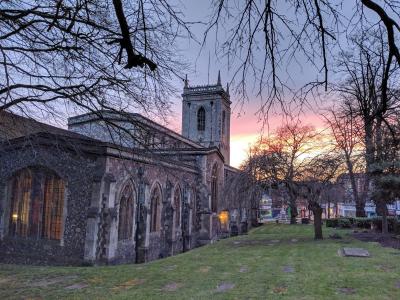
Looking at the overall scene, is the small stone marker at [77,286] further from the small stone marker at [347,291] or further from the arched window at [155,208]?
the arched window at [155,208]

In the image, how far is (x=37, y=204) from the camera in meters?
19.2

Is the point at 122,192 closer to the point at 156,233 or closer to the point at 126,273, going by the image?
the point at 156,233

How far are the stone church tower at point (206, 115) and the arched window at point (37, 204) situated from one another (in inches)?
1478

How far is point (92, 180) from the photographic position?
1838 cm

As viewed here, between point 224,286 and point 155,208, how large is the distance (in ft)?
49.2

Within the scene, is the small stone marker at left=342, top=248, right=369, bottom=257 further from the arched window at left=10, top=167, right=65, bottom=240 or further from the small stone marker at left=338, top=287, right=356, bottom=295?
the arched window at left=10, top=167, right=65, bottom=240

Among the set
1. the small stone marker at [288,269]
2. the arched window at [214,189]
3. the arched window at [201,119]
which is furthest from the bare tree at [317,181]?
the arched window at [201,119]

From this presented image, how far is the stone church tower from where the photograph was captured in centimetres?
5647

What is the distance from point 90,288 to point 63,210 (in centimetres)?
877

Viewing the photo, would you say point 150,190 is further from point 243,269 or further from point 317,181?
point 243,269

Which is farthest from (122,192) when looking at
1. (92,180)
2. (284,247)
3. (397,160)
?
(397,160)

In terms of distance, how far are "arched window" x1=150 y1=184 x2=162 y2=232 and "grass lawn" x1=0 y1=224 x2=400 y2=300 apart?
8.43 metres

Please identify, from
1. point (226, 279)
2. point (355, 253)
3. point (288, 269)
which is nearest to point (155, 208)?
point (355, 253)

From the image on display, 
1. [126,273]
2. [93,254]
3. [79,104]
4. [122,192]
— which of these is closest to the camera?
[79,104]
